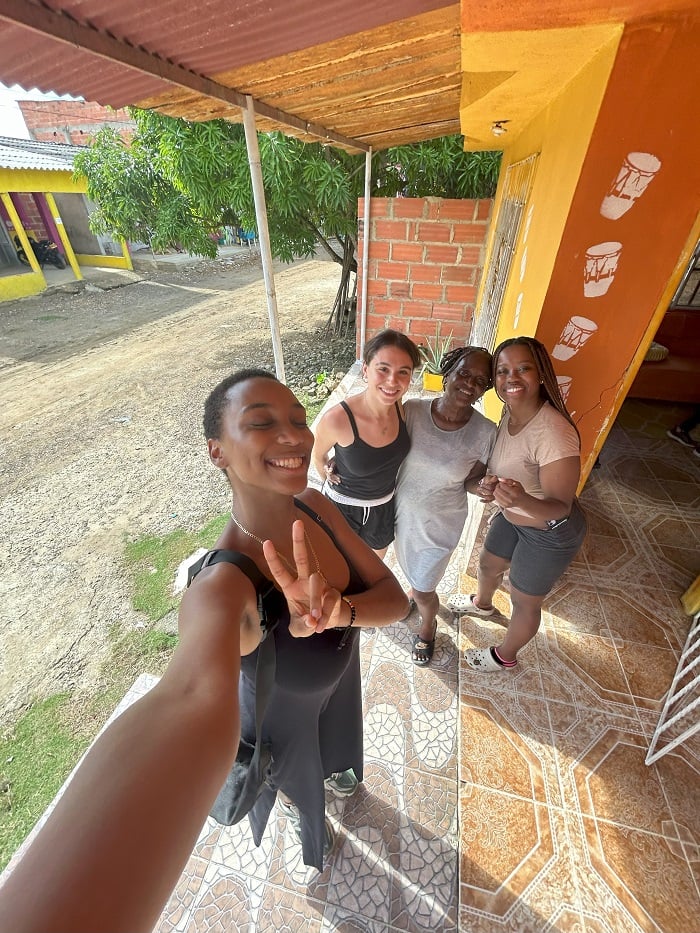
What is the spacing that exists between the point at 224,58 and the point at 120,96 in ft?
1.92

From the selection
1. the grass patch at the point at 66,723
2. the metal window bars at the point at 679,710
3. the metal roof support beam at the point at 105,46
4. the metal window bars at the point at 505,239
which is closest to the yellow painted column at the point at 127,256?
the metal window bars at the point at 505,239

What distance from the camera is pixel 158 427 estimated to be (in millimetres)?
5629

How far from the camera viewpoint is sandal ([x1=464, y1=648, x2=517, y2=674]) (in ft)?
7.39

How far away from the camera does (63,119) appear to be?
68.5ft

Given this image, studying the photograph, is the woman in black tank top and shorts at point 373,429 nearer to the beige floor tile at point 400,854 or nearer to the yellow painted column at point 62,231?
the beige floor tile at point 400,854

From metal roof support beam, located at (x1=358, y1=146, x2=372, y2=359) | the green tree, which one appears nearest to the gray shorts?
metal roof support beam, located at (x1=358, y1=146, x2=372, y2=359)

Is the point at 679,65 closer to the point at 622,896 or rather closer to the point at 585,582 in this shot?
the point at 585,582

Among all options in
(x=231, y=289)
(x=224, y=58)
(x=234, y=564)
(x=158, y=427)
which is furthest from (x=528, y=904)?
(x=231, y=289)

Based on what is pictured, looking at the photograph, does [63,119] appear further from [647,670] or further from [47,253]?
[647,670]

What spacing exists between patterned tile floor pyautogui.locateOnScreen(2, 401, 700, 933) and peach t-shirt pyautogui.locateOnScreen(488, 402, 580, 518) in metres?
1.17

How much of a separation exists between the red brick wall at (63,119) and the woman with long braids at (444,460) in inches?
1025

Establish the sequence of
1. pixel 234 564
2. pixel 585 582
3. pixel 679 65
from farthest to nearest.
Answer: pixel 585 582 < pixel 679 65 < pixel 234 564

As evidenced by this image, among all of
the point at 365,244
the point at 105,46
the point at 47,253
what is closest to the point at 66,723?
the point at 105,46

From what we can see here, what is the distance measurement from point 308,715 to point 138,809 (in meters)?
0.72
